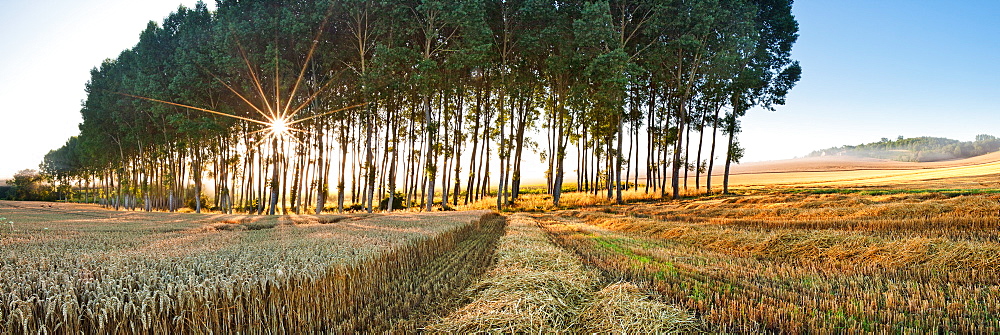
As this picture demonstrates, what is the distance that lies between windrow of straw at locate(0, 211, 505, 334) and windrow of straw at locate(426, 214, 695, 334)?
485 mm

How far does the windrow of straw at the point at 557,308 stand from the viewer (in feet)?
11.3

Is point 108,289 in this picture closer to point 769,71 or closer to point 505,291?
point 505,291

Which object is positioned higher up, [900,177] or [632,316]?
[900,177]

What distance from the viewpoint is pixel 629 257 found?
23.5ft

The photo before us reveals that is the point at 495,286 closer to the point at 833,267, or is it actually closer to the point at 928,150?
the point at 833,267

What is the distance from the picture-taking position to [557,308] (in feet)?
12.9

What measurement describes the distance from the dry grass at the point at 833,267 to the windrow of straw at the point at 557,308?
1.79 feet

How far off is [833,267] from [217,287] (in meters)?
8.68

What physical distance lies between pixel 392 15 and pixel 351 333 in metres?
21.0

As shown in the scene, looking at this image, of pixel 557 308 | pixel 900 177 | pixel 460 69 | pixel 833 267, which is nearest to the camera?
pixel 557 308

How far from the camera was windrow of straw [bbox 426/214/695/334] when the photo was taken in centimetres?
343

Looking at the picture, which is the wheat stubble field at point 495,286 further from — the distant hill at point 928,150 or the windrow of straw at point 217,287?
the distant hill at point 928,150

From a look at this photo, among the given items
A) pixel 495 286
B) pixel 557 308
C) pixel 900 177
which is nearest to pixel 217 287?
pixel 495 286

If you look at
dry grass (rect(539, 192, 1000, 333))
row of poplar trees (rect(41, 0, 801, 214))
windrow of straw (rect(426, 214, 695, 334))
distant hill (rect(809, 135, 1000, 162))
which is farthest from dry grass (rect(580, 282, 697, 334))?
distant hill (rect(809, 135, 1000, 162))
